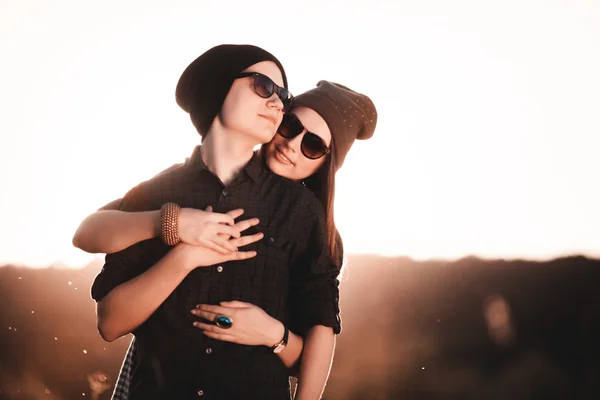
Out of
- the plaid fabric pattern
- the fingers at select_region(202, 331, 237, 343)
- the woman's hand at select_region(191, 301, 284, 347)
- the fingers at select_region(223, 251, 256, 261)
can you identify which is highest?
the fingers at select_region(223, 251, 256, 261)

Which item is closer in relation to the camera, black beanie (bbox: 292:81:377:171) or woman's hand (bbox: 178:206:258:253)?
woman's hand (bbox: 178:206:258:253)

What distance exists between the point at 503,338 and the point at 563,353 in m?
1.70

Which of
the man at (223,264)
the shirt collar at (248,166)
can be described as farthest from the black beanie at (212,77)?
the shirt collar at (248,166)

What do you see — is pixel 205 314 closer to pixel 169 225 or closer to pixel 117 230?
pixel 169 225

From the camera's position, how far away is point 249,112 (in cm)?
235

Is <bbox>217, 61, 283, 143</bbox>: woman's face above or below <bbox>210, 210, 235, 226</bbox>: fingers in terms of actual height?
above

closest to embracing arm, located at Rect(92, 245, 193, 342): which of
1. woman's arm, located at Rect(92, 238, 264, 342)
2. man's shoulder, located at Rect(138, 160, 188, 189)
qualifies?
woman's arm, located at Rect(92, 238, 264, 342)

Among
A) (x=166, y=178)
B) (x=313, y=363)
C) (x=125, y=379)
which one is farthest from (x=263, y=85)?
(x=125, y=379)

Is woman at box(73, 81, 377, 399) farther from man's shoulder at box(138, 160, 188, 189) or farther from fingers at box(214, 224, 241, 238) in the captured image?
man's shoulder at box(138, 160, 188, 189)

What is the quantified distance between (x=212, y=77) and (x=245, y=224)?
61 cm

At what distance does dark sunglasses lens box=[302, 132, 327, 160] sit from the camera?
3086mm

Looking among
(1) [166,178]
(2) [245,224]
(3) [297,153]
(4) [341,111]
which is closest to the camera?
(2) [245,224]

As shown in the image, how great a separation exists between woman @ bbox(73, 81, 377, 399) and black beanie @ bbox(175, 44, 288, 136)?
46cm

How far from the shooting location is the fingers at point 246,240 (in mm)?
2129
